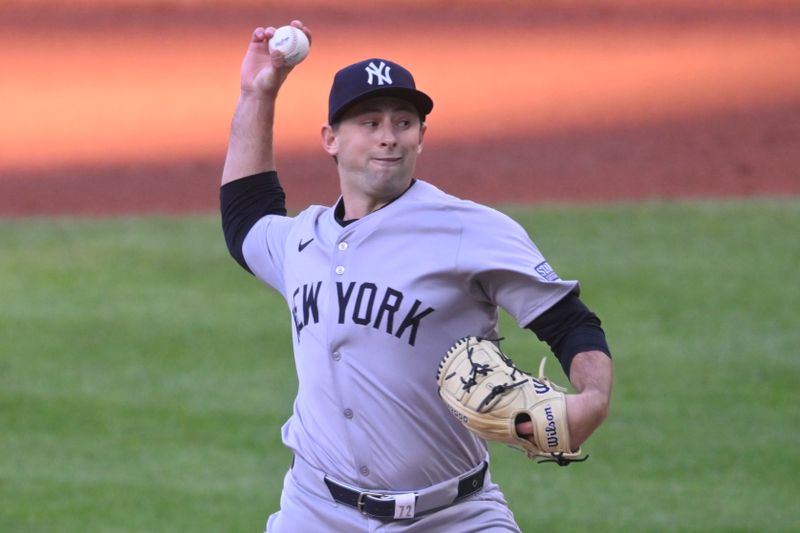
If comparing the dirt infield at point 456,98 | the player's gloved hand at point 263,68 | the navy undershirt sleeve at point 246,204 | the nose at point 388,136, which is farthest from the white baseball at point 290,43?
the dirt infield at point 456,98

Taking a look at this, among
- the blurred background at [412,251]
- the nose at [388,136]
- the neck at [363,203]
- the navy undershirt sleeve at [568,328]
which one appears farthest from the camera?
the blurred background at [412,251]

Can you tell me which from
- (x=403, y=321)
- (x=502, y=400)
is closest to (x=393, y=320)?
(x=403, y=321)

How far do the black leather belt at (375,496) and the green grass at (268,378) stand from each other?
2.79m

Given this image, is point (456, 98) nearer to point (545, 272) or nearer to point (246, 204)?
point (246, 204)

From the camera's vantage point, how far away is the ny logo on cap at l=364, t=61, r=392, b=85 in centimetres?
381

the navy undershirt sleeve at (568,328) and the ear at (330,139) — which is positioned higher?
the ear at (330,139)

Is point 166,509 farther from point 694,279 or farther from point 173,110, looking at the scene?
point 173,110

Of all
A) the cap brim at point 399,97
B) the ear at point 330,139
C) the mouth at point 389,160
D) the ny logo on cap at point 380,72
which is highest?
the ny logo on cap at point 380,72

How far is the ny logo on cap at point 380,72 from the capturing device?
12.5 ft

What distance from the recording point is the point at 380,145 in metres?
3.82

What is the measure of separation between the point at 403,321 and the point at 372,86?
26.6 inches

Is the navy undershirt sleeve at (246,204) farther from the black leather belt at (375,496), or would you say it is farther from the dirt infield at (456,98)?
the dirt infield at (456,98)

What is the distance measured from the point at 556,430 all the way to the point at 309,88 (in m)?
14.4

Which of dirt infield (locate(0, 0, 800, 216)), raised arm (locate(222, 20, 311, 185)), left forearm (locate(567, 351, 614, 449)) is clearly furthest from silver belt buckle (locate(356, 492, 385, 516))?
dirt infield (locate(0, 0, 800, 216))
